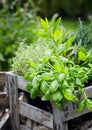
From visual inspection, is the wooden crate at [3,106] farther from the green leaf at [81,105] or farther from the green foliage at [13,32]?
the green foliage at [13,32]

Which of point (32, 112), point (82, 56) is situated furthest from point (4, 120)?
point (82, 56)

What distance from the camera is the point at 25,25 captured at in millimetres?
4703

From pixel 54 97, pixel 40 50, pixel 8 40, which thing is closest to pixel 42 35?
pixel 40 50

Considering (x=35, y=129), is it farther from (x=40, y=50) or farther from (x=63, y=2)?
(x=63, y=2)

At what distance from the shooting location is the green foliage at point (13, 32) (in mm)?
4504

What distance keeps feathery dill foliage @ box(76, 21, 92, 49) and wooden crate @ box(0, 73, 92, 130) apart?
0.42m

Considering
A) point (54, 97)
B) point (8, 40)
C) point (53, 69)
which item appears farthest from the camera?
point (8, 40)

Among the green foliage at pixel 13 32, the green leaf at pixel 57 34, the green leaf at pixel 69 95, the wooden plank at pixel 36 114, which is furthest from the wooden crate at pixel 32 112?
the green foliage at pixel 13 32

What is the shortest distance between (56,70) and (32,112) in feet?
1.26

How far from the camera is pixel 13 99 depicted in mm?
2521

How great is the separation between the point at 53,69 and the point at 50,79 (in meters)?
0.11

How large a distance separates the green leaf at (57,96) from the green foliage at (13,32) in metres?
2.33

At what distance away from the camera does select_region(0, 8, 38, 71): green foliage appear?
14.8 feet

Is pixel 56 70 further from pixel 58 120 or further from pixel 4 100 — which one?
pixel 4 100
